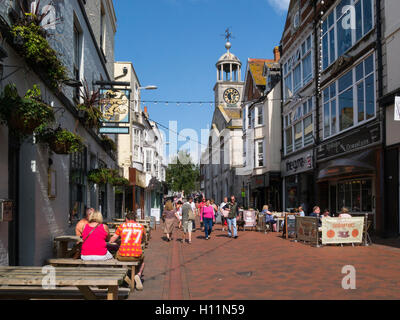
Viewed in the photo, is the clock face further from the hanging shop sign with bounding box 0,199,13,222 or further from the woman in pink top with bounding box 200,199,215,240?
the hanging shop sign with bounding box 0,199,13,222

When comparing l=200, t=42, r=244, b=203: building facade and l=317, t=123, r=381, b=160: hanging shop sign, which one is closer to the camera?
l=317, t=123, r=381, b=160: hanging shop sign

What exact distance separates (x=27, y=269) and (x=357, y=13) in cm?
1644

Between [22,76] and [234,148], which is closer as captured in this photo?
[22,76]

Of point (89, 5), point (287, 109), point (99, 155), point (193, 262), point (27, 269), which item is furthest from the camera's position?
point (287, 109)

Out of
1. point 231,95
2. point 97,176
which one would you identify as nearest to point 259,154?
point 97,176

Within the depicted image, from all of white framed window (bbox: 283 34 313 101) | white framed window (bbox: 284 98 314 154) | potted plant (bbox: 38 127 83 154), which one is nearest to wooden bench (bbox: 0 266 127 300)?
potted plant (bbox: 38 127 83 154)

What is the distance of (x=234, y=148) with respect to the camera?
4797 centimetres

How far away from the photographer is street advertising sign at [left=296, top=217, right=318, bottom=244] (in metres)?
13.8

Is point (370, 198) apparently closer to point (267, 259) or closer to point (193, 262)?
point (267, 259)

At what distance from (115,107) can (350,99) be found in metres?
10.4

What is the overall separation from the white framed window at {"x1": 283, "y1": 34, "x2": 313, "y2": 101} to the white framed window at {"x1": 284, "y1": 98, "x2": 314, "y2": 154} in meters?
1.28

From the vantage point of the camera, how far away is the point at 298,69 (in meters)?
25.4

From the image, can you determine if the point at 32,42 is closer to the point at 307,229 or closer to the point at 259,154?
the point at 307,229

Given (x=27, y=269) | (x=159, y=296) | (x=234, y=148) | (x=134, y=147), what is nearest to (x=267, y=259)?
(x=159, y=296)
